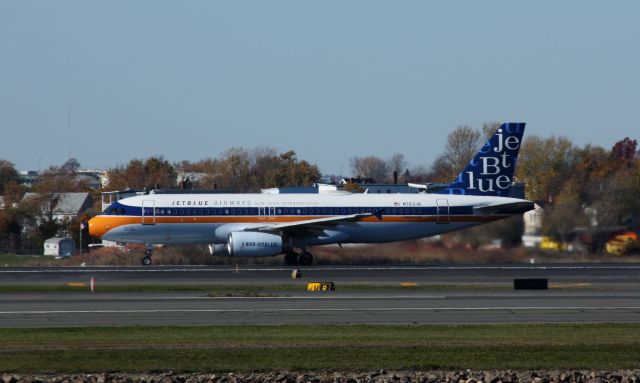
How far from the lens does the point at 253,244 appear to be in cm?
5047

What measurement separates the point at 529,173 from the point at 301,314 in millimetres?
72036

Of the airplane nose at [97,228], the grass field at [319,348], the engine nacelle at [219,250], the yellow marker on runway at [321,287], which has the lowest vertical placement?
the grass field at [319,348]

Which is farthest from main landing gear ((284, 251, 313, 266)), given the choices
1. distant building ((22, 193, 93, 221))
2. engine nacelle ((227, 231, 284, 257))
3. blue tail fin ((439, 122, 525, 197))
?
distant building ((22, 193, 93, 221))

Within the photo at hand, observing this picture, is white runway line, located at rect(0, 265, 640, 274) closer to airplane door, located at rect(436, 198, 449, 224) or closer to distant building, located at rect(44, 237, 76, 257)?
airplane door, located at rect(436, 198, 449, 224)

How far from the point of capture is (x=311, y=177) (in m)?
117

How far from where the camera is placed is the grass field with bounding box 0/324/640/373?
817 inches

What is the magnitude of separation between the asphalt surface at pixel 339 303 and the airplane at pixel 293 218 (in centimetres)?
639

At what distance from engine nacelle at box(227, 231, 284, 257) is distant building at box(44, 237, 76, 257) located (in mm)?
21822

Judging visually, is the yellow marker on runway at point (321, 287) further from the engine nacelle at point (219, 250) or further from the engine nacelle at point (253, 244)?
the engine nacelle at point (219, 250)

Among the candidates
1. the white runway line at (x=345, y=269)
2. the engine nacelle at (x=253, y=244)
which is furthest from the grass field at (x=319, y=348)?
the engine nacelle at (x=253, y=244)

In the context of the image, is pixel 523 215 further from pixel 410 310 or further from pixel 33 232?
pixel 33 232

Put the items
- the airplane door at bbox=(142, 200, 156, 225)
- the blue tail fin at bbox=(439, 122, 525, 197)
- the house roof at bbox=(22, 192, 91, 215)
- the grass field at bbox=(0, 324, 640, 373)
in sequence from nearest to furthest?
the grass field at bbox=(0, 324, 640, 373) → the airplane door at bbox=(142, 200, 156, 225) → the blue tail fin at bbox=(439, 122, 525, 197) → the house roof at bbox=(22, 192, 91, 215)

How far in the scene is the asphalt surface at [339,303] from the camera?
28.0 meters

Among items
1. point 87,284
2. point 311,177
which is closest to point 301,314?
point 87,284
